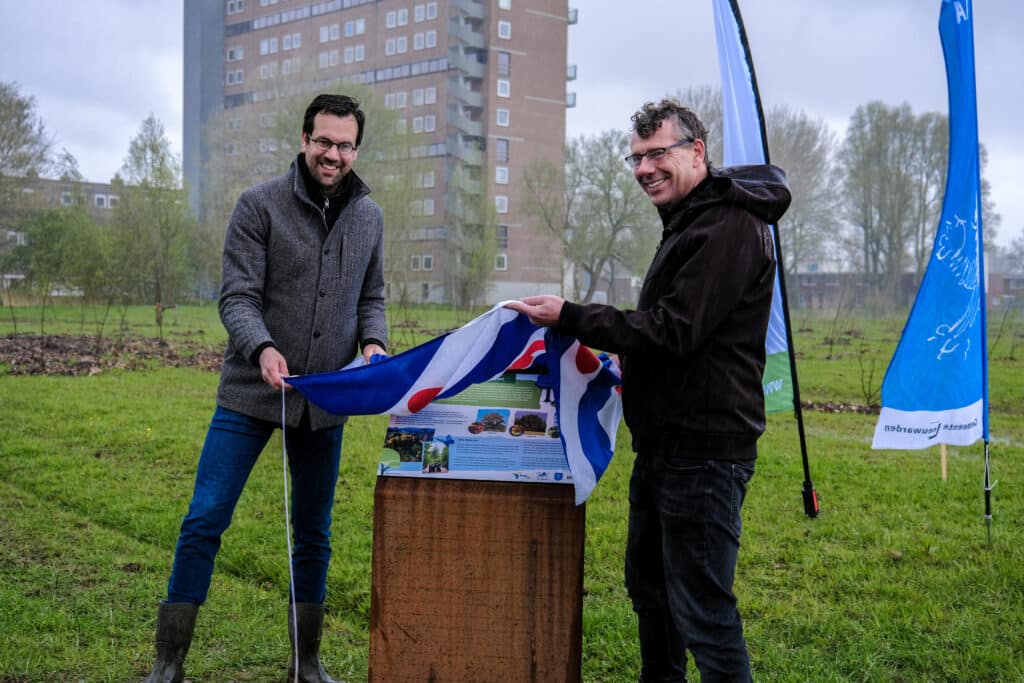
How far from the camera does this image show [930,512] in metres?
7.00

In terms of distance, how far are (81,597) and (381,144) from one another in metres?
38.3

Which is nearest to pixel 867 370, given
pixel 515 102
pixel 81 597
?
pixel 81 597

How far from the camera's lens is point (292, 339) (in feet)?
12.1

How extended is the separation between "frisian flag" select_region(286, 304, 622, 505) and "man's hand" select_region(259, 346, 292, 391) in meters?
0.23

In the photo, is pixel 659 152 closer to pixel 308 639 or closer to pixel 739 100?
pixel 308 639

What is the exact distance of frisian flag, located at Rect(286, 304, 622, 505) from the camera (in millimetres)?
3248

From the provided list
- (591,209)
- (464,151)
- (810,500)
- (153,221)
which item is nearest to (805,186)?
(591,209)

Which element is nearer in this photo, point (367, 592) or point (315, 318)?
point (315, 318)

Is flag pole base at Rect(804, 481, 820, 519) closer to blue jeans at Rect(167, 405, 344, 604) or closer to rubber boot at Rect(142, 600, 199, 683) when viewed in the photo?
blue jeans at Rect(167, 405, 344, 604)

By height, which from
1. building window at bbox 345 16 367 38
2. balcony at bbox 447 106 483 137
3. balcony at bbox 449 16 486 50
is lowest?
balcony at bbox 447 106 483 137

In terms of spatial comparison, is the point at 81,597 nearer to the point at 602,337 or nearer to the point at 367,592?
the point at 367,592

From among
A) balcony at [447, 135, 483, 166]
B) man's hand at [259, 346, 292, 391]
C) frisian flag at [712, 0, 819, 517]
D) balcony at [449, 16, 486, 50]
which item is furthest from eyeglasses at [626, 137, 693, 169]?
balcony at [449, 16, 486, 50]

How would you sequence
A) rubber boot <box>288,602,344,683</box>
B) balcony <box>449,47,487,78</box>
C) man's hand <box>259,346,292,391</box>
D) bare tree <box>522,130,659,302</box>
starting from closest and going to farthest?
man's hand <box>259,346,292,391</box> → rubber boot <box>288,602,344,683</box> → bare tree <box>522,130,659,302</box> → balcony <box>449,47,487,78</box>

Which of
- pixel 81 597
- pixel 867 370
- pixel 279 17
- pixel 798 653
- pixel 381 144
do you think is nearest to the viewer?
pixel 798 653
